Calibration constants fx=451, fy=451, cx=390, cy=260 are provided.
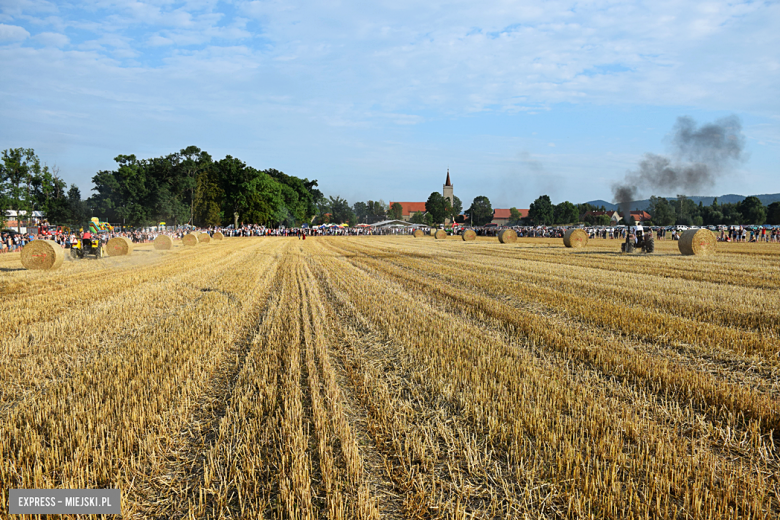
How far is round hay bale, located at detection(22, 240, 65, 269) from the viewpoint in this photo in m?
18.1

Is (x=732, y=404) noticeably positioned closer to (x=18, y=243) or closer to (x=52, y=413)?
(x=52, y=413)

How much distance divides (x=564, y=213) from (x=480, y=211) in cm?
2900

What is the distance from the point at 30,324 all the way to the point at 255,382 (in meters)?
6.03

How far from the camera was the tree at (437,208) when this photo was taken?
545 ft

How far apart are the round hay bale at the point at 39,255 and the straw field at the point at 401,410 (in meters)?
9.86

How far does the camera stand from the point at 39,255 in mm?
18094

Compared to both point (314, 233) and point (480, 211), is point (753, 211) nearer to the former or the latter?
point (480, 211)

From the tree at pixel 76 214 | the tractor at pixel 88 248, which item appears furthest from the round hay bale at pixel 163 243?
the tree at pixel 76 214

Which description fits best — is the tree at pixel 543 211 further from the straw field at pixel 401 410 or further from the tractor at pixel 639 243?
the straw field at pixel 401 410

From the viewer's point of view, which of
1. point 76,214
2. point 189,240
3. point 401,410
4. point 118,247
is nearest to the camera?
point 401,410

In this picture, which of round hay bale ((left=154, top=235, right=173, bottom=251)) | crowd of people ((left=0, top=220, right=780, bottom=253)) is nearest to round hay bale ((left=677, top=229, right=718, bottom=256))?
crowd of people ((left=0, top=220, right=780, bottom=253))

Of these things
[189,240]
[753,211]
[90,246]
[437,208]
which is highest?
[437,208]

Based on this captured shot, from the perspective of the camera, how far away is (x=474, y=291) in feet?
41.4

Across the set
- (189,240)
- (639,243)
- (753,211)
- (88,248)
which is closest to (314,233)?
(189,240)
